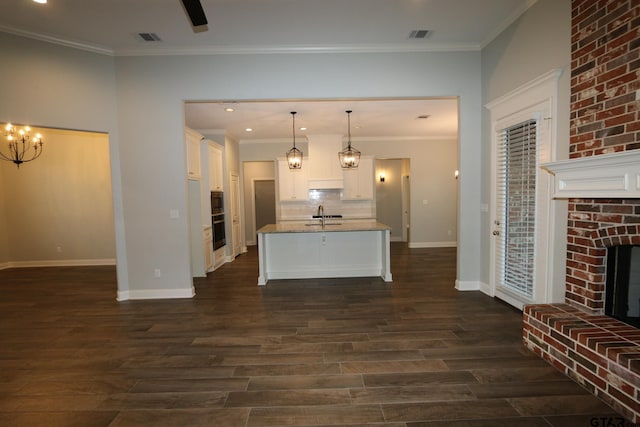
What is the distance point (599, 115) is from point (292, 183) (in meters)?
6.31

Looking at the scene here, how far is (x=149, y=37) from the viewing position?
382 cm

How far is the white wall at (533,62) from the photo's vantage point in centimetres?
286

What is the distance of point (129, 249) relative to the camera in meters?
4.30

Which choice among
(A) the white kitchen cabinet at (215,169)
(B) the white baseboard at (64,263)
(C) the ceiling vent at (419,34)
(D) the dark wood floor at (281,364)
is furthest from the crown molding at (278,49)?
(B) the white baseboard at (64,263)

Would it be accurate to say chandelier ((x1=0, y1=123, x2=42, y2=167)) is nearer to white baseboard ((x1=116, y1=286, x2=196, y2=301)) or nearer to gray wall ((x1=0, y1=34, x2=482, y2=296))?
gray wall ((x1=0, y1=34, x2=482, y2=296))

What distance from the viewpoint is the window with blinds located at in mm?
3314

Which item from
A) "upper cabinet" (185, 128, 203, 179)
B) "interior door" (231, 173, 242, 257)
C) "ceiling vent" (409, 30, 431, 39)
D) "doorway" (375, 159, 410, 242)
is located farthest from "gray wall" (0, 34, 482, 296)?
"doorway" (375, 159, 410, 242)

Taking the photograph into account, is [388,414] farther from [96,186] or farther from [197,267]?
[96,186]

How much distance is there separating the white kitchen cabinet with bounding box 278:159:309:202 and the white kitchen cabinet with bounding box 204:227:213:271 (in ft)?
8.14

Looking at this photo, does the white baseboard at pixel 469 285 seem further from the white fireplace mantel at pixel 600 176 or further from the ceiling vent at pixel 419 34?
the ceiling vent at pixel 419 34

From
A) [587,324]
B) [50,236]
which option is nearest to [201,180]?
[50,236]

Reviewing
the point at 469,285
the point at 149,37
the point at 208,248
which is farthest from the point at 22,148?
the point at 469,285

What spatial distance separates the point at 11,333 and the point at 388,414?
391cm

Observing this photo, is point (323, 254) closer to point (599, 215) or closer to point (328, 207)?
point (328, 207)
